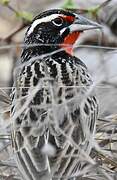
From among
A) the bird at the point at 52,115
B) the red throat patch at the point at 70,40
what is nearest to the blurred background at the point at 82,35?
the red throat patch at the point at 70,40

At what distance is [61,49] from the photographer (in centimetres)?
698

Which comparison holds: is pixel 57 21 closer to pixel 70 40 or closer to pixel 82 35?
pixel 70 40

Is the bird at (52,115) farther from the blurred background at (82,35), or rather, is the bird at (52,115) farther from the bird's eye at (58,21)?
the blurred background at (82,35)

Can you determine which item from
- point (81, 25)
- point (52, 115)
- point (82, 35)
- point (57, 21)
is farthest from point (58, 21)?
point (82, 35)

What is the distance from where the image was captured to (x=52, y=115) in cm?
641

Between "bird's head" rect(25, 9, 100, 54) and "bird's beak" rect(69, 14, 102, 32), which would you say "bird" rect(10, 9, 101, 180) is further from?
"bird's beak" rect(69, 14, 102, 32)

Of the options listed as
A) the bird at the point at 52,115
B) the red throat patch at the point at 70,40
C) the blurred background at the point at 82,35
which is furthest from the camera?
the blurred background at the point at 82,35

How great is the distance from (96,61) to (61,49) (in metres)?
3.25

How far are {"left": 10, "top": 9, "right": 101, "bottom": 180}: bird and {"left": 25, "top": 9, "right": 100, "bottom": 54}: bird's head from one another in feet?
0.11

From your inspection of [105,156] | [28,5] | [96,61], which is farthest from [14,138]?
[28,5]

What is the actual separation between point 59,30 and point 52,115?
4.00 feet

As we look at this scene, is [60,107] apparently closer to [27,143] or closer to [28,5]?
[27,143]

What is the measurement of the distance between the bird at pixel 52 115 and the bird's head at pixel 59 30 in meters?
0.03

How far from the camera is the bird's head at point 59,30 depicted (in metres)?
7.38
